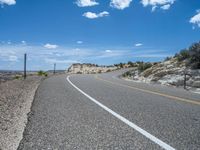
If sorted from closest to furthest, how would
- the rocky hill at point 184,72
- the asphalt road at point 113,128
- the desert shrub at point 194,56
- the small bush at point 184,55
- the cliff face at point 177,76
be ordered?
1. the asphalt road at point 113,128
2. the cliff face at point 177,76
3. the rocky hill at point 184,72
4. the desert shrub at point 194,56
5. the small bush at point 184,55

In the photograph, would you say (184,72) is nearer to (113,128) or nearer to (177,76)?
(177,76)

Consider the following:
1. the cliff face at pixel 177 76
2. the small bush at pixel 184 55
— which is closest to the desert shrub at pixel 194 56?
the cliff face at pixel 177 76

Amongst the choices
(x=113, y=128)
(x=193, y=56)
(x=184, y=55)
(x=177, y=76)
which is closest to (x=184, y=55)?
(x=184, y=55)

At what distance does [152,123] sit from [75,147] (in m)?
2.41

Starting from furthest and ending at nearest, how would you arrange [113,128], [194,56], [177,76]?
[194,56], [177,76], [113,128]

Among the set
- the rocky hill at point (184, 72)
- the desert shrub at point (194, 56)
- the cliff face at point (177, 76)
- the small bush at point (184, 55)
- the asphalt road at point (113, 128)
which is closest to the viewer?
the asphalt road at point (113, 128)

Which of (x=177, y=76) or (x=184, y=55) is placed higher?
(x=184, y=55)

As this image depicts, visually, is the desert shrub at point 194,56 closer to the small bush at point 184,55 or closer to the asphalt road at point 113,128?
the small bush at point 184,55

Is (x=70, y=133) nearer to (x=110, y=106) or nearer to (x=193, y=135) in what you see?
(x=193, y=135)

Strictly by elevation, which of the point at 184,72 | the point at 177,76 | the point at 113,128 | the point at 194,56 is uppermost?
the point at 194,56

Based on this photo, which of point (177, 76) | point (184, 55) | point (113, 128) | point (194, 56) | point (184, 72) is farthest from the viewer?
point (184, 55)

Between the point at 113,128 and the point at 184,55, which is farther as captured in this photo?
the point at 184,55

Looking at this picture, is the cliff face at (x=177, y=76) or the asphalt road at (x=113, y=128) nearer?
the asphalt road at (x=113, y=128)

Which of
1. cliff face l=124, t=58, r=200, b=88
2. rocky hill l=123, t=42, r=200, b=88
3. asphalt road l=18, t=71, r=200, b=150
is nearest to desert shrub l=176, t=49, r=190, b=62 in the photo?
rocky hill l=123, t=42, r=200, b=88
